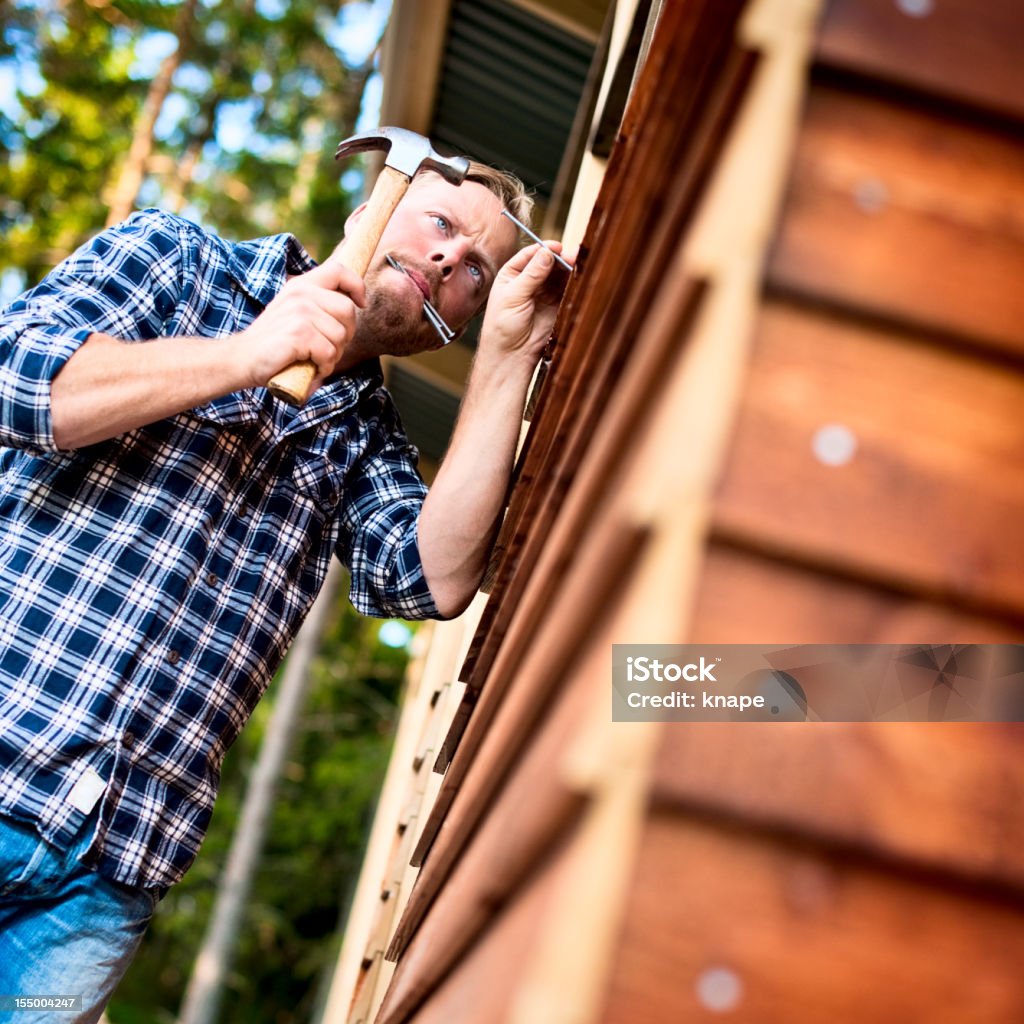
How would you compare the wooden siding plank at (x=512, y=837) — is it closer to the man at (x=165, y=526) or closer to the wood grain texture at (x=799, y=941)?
the wood grain texture at (x=799, y=941)

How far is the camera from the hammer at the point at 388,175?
2486 millimetres

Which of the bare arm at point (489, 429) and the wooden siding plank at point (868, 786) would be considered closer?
the wooden siding plank at point (868, 786)

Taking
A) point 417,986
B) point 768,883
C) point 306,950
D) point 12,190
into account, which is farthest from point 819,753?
point 306,950

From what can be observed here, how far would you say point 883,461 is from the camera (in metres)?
0.76

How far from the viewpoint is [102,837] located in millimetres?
2250

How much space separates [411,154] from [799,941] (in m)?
2.23

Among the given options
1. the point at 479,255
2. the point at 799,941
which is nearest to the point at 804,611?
the point at 799,941

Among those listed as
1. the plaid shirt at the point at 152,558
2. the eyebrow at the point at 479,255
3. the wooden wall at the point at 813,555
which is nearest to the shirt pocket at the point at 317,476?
the plaid shirt at the point at 152,558

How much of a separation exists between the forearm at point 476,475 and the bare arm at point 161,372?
45cm

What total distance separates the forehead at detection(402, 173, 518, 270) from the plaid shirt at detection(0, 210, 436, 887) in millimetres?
379

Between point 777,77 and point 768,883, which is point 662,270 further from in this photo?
point 768,883

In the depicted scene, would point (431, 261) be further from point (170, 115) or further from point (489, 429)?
point (170, 115)

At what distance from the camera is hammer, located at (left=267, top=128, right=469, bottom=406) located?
2.49 metres

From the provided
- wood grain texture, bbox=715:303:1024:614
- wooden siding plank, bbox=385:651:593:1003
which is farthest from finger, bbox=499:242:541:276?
wood grain texture, bbox=715:303:1024:614
